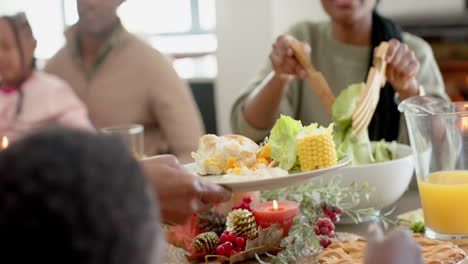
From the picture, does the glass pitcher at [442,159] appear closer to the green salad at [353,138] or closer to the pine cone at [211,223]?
the green salad at [353,138]

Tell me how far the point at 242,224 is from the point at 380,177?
227 mm

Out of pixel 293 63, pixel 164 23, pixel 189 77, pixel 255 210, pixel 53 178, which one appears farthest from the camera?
pixel 164 23

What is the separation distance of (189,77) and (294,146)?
7.13 ft

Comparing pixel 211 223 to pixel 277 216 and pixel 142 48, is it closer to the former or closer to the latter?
pixel 277 216

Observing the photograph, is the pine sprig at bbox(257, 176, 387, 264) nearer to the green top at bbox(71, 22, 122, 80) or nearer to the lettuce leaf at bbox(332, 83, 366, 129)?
the lettuce leaf at bbox(332, 83, 366, 129)

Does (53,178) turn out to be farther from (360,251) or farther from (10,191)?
(360,251)

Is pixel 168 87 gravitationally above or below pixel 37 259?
below

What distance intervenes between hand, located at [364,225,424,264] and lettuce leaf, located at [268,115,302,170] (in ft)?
0.91

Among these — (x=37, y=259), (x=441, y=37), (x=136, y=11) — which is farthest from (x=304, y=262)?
(x=136, y=11)

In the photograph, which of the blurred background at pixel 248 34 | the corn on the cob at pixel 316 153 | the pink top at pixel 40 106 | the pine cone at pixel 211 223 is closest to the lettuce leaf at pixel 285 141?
the corn on the cob at pixel 316 153

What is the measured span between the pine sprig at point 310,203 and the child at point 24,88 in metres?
0.55

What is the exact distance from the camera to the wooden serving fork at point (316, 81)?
0.95 metres

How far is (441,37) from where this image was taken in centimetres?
249

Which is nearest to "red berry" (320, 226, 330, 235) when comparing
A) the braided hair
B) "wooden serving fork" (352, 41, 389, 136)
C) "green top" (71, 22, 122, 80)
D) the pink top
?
"wooden serving fork" (352, 41, 389, 136)
